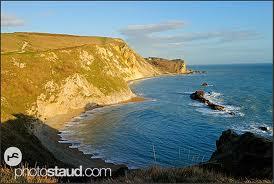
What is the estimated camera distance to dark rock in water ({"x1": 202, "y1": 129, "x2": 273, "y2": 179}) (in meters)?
14.5

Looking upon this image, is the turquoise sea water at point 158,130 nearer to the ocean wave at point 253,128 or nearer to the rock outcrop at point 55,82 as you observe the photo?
the ocean wave at point 253,128

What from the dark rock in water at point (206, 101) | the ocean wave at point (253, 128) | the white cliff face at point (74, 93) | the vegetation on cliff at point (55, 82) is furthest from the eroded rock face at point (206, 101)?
the vegetation on cliff at point (55, 82)

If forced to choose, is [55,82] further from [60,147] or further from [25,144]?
[25,144]

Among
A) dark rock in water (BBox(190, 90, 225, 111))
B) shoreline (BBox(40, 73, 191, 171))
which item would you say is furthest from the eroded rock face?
shoreline (BBox(40, 73, 191, 171))

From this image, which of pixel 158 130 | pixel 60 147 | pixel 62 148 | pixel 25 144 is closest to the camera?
pixel 25 144

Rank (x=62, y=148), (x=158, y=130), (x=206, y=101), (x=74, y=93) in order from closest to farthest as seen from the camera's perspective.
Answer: (x=62, y=148)
(x=158, y=130)
(x=74, y=93)
(x=206, y=101)

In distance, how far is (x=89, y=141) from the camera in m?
47.8

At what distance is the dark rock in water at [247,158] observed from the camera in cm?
1452

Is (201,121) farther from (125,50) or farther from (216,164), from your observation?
(125,50)

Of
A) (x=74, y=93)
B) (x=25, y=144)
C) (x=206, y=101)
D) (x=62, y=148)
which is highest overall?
(x=74, y=93)

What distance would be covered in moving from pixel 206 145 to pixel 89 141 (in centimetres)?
1556

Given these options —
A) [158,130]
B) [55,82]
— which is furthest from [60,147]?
[55,82]

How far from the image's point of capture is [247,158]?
1541 cm

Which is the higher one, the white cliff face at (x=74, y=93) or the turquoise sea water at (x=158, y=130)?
the white cliff face at (x=74, y=93)
